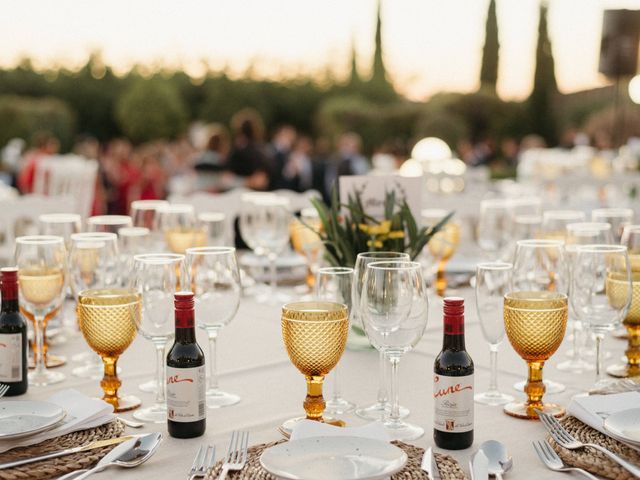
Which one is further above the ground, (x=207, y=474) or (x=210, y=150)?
(x=210, y=150)

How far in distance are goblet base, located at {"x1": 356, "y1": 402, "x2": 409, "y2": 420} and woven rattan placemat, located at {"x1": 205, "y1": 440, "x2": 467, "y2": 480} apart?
225 mm

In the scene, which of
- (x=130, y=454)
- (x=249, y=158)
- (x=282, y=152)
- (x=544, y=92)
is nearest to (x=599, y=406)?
(x=130, y=454)

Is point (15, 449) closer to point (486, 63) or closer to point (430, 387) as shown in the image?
point (430, 387)

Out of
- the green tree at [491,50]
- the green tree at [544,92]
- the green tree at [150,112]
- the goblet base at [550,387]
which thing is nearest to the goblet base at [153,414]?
the goblet base at [550,387]

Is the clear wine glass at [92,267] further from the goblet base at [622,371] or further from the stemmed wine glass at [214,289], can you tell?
the goblet base at [622,371]

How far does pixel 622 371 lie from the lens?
5.32 ft

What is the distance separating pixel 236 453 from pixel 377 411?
1.08 feet

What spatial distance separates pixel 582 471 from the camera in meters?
1.08

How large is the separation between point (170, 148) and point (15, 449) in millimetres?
11060

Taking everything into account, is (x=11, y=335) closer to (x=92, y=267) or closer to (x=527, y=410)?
(x=92, y=267)

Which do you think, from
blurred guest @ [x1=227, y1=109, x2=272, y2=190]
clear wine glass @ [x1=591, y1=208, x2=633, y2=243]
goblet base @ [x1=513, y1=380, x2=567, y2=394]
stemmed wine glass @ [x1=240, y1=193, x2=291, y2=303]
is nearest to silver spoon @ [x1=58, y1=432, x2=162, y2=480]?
goblet base @ [x1=513, y1=380, x2=567, y2=394]

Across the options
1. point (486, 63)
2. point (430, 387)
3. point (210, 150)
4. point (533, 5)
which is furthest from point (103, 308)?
point (486, 63)

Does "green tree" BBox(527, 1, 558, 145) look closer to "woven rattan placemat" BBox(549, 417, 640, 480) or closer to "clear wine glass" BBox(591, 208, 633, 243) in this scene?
"clear wine glass" BBox(591, 208, 633, 243)

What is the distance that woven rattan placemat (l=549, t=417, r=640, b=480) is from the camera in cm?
108
